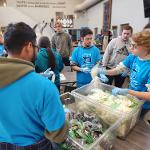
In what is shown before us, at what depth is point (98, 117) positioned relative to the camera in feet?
3.77

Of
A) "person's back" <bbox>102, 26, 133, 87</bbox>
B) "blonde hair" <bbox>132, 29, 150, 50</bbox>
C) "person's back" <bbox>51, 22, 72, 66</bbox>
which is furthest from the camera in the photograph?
"person's back" <bbox>51, 22, 72, 66</bbox>

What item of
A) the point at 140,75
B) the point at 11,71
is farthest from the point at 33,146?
the point at 140,75

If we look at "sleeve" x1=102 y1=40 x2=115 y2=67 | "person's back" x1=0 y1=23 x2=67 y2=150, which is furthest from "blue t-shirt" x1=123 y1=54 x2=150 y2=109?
"sleeve" x1=102 y1=40 x2=115 y2=67

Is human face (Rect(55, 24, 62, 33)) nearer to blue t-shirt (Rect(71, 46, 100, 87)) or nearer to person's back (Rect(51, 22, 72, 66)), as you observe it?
person's back (Rect(51, 22, 72, 66))

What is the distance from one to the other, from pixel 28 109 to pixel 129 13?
5330 millimetres

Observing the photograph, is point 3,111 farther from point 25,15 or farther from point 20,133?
point 25,15

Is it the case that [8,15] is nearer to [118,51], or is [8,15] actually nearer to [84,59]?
[118,51]

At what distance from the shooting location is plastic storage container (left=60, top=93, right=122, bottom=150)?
92cm

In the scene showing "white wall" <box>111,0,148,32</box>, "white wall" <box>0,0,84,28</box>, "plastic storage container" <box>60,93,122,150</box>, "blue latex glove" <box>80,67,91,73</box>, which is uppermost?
"white wall" <box>0,0,84,28</box>

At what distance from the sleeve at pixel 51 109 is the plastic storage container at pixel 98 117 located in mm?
225

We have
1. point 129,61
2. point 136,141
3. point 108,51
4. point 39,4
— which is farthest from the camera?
point 39,4

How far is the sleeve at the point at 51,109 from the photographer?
722mm

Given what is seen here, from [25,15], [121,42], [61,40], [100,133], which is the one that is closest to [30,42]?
[100,133]

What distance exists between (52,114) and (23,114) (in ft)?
0.42
